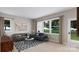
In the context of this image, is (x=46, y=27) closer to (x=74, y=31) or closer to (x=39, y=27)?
(x=39, y=27)

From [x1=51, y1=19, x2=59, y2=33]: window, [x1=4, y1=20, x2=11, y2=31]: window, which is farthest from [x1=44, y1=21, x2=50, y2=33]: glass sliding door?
[x1=4, y1=20, x2=11, y2=31]: window

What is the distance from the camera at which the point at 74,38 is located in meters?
1.63

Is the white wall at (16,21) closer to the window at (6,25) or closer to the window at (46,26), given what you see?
the window at (6,25)

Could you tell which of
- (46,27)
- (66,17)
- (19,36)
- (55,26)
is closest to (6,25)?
(19,36)

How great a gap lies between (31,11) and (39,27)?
359mm

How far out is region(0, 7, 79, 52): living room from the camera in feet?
5.23

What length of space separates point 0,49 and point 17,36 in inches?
14.8

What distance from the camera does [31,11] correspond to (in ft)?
5.39

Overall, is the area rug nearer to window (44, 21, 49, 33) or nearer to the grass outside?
window (44, 21, 49, 33)

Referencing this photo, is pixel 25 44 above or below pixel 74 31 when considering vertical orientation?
below

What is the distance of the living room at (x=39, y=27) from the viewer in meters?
1.59
